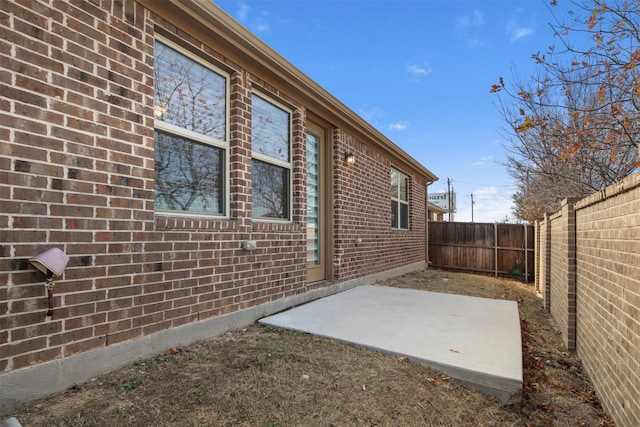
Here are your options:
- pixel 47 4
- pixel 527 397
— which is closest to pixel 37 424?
pixel 47 4

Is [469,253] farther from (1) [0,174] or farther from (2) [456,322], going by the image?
(1) [0,174]

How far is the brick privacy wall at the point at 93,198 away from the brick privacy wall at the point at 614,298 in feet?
11.0

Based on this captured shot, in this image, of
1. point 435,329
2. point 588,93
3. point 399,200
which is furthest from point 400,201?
point 435,329

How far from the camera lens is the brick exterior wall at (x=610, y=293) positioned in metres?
2.16

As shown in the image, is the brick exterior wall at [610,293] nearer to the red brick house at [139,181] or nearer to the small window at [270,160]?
the red brick house at [139,181]

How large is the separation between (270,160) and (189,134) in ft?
4.42

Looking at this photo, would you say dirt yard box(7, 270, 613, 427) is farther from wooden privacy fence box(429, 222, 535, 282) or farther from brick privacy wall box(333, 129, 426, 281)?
wooden privacy fence box(429, 222, 535, 282)

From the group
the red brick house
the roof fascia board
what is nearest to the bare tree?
the roof fascia board

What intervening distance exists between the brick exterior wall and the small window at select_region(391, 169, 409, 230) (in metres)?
5.07

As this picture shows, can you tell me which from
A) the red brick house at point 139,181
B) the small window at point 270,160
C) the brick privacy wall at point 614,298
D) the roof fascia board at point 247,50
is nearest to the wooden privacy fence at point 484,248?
the roof fascia board at point 247,50

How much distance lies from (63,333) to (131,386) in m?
0.58

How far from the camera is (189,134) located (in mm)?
3467

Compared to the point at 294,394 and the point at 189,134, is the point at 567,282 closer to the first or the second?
the point at 294,394

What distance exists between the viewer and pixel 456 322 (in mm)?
4160
